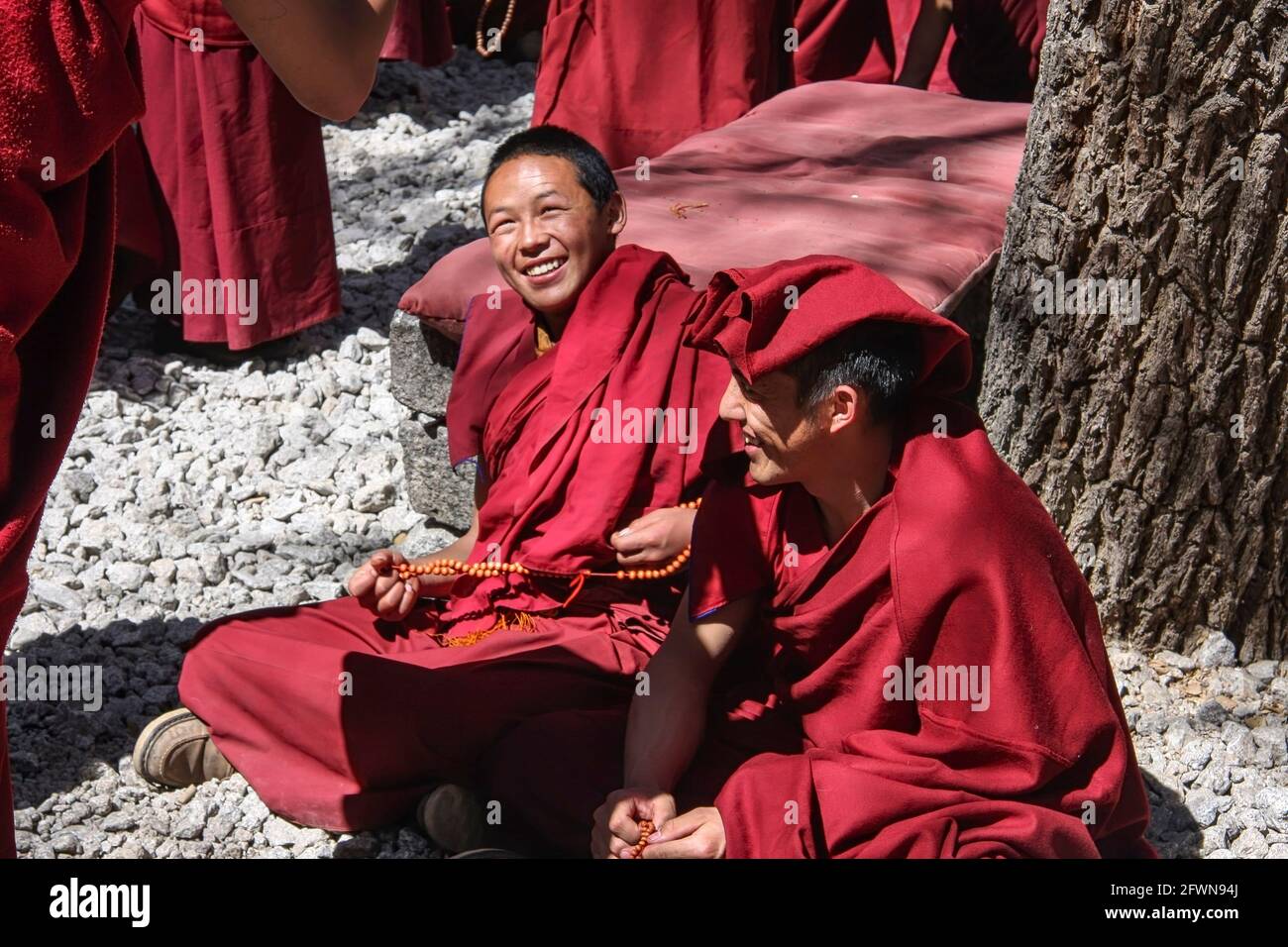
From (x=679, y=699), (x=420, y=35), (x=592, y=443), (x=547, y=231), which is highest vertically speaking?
(x=420, y=35)

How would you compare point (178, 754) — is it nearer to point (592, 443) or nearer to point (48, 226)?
point (592, 443)

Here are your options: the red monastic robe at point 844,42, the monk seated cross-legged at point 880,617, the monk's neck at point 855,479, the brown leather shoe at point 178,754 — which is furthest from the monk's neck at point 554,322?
the red monastic robe at point 844,42

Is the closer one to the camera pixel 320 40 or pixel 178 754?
pixel 320 40

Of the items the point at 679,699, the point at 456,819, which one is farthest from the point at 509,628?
the point at 679,699

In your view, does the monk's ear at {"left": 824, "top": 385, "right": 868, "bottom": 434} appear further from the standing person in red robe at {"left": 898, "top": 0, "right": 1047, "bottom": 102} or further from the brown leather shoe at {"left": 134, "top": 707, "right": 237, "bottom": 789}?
the standing person in red robe at {"left": 898, "top": 0, "right": 1047, "bottom": 102}

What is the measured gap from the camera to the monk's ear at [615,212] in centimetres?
334

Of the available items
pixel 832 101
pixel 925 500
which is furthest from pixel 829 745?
pixel 832 101

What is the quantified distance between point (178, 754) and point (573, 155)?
1.51m

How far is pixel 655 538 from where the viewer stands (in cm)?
304

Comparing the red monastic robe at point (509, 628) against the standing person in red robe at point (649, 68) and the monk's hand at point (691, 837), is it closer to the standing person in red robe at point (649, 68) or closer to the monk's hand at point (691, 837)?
the monk's hand at point (691, 837)

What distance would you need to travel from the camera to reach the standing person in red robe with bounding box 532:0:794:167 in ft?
18.5

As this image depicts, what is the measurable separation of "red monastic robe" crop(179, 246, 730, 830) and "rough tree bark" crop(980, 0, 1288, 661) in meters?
0.80

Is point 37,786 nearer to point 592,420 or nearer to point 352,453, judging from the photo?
point 592,420

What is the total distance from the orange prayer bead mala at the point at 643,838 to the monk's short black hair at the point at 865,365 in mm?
736
